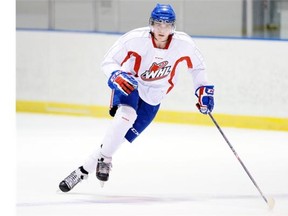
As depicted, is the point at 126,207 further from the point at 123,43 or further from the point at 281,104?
the point at 281,104

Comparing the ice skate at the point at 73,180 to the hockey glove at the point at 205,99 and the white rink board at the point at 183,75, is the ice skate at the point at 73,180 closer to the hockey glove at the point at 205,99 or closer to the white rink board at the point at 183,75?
the hockey glove at the point at 205,99

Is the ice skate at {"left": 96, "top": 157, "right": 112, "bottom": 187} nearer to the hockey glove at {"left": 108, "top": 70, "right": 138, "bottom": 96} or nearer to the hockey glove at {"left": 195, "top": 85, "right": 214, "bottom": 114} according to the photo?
the hockey glove at {"left": 108, "top": 70, "right": 138, "bottom": 96}

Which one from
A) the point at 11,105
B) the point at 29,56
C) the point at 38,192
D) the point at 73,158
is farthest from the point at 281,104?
the point at 11,105

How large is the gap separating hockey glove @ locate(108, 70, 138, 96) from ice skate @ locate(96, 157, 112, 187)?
455 millimetres

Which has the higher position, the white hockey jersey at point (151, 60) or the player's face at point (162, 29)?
the player's face at point (162, 29)

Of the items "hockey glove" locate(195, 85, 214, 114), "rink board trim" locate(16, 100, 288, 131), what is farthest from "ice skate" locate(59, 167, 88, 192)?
"rink board trim" locate(16, 100, 288, 131)

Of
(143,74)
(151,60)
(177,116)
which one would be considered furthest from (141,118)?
(177,116)

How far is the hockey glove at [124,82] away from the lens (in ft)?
15.5

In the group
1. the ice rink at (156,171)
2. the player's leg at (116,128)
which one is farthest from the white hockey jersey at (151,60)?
the ice rink at (156,171)

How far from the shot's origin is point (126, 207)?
4.72 metres

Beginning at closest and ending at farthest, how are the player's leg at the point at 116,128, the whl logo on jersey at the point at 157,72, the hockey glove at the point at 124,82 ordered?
the hockey glove at the point at 124,82, the player's leg at the point at 116,128, the whl logo on jersey at the point at 157,72

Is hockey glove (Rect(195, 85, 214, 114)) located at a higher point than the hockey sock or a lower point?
higher

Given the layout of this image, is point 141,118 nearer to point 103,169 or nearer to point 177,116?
point 103,169

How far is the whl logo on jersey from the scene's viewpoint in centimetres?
505
